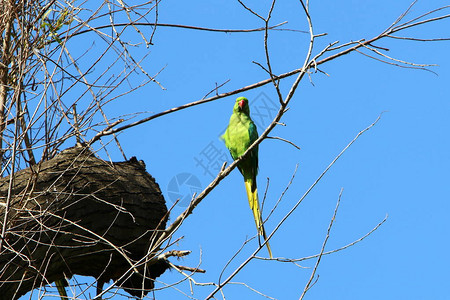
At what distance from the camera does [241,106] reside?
19.0 ft

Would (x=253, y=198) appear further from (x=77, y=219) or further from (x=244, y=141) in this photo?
(x=77, y=219)

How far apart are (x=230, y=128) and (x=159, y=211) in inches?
82.5

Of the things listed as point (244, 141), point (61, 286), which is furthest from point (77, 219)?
point (244, 141)

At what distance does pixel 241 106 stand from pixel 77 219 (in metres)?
2.67

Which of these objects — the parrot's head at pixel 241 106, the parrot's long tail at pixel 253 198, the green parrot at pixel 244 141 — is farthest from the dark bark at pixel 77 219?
the parrot's head at pixel 241 106

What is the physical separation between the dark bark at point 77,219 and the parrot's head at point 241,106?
6.38ft

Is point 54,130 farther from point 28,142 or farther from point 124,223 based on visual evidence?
point 124,223

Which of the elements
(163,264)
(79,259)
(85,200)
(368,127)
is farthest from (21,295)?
(368,127)

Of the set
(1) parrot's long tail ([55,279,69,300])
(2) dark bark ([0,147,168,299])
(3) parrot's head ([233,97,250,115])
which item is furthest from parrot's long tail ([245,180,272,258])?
(1) parrot's long tail ([55,279,69,300])

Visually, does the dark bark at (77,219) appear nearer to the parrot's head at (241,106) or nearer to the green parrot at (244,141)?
the green parrot at (244,141)

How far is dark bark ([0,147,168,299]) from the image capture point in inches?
123

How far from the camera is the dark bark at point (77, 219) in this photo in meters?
3.13

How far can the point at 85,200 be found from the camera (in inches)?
137

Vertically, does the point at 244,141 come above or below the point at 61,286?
above
